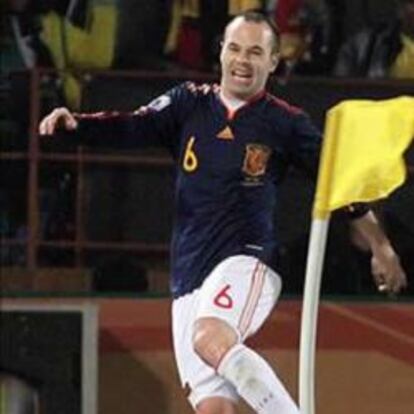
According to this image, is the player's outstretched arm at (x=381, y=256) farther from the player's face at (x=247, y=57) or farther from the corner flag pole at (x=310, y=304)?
the player's face at (x=247, y=57)

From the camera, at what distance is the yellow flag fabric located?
7625mm

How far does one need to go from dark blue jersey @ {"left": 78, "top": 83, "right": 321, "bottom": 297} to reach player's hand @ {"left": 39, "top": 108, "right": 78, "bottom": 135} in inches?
2.9

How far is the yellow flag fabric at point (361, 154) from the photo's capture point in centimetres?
762

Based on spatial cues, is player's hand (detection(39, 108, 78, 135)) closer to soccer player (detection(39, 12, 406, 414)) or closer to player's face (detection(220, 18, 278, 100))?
soccer player (detection(39, 12, 406, 414))

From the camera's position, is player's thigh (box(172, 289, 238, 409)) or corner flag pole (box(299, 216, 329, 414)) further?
player's thigh (box(172, 289, 238, 409))

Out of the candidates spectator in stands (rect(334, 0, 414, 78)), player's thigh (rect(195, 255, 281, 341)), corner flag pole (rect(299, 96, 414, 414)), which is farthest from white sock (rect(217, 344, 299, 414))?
spectator in stands (rect(334, 0, 414, 78))

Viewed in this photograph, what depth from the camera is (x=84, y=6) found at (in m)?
10.8

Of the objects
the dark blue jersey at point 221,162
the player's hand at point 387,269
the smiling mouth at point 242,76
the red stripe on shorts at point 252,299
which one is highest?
the smiling mouth at point 242,76

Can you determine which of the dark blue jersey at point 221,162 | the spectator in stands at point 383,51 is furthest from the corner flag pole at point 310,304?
the spectator in stands at point 383,51

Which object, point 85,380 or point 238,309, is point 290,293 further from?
point 238,309

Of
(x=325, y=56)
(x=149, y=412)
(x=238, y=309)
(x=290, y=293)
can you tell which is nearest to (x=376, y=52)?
(x=325, y=56)

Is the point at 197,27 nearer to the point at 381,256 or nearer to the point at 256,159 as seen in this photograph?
the point at 256,159

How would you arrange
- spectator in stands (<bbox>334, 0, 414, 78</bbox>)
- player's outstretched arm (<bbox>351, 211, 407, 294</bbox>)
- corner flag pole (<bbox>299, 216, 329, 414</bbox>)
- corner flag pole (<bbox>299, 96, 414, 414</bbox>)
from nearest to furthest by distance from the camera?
1. corner flag pole (<bbox>299, 216, 329, 414</bbox>)
2. corner flag pole (<bbox>299, 96, 414, 414</bbox>)
3. player's outstretched arm (<bbox>351, 211, 407, 294</bbox>)
4. spectator in stands (<bbox>334, 0, 414, 78</bbox>)

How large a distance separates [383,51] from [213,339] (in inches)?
129
